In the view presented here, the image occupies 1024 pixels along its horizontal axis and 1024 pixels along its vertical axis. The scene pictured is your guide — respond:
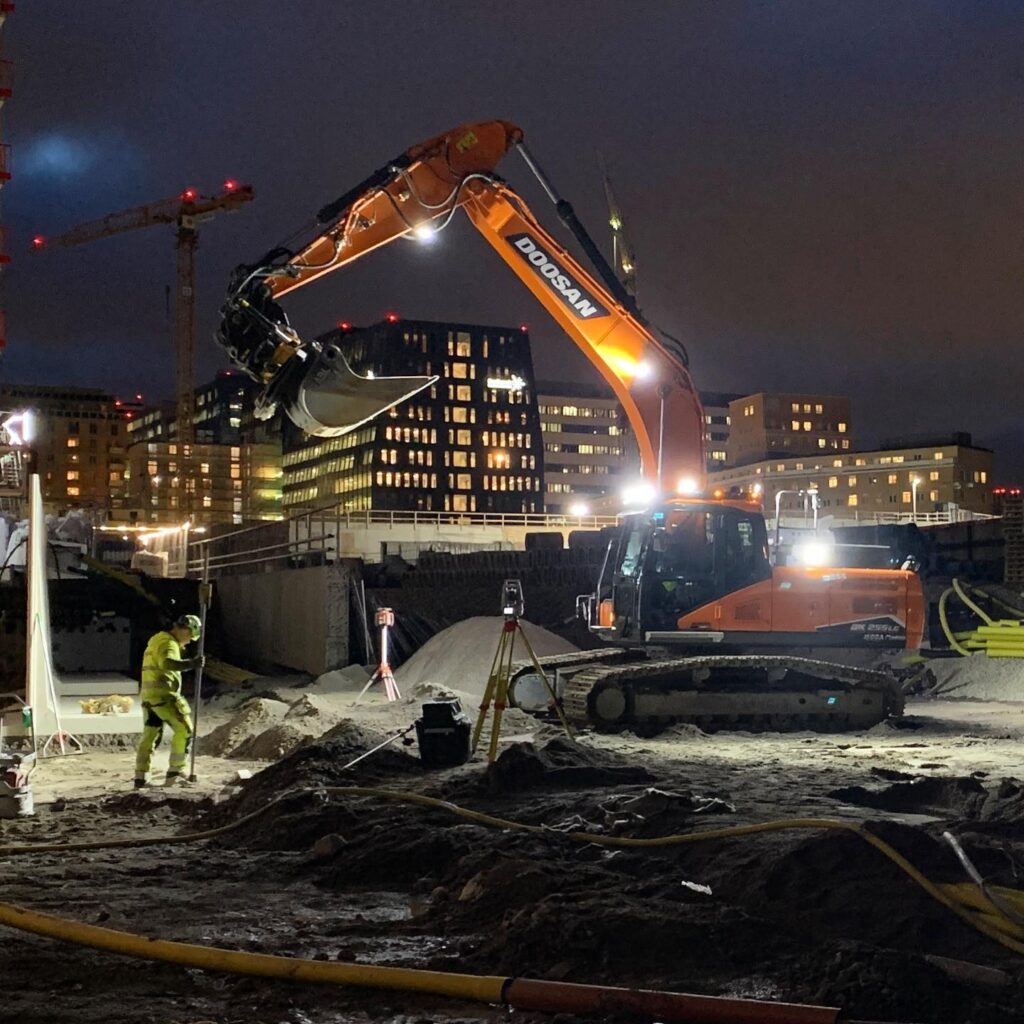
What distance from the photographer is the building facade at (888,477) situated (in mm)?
106000

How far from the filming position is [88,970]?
219 inches

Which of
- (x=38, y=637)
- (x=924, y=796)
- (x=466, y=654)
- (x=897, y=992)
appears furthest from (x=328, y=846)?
(x=466, y=654)

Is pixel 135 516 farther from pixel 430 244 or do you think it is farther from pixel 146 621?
pixel 430 244

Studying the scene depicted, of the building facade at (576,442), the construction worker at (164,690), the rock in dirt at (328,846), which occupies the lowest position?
the rock in dirt at (328,846)

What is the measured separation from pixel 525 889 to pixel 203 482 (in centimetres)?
9505

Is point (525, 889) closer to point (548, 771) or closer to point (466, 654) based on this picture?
point (548, 771)

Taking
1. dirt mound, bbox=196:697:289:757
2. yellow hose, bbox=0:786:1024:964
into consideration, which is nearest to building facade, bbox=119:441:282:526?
dirt mound, bbox=196:697:289:757

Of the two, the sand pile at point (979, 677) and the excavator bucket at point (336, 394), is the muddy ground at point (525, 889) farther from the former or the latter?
the sand pile at point (979, 677)

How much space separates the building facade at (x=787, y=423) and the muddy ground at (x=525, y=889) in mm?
124983

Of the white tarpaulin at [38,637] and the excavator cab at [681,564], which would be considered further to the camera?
the excavator cab at [681,564]

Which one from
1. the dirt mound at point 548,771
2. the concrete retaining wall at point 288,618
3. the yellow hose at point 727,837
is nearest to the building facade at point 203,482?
the concrete retaining wall at point 288,618

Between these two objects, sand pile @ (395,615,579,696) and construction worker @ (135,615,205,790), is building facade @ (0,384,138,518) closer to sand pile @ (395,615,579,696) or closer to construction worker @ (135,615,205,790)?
sand pile @ (395,615,579,696)

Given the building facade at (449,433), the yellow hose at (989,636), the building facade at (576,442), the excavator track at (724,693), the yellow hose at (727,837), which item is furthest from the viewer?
the building facade at (576,442)

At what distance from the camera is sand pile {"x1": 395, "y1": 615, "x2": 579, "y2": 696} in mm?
20438
